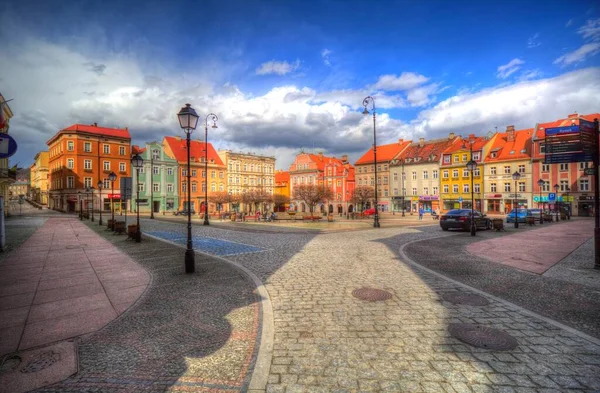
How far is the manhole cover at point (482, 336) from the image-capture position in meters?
4.19

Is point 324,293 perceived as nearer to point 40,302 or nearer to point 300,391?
point 300,391

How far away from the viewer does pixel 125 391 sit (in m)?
3.20

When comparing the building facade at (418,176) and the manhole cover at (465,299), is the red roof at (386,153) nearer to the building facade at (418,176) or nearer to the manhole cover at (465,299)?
the building facade at (418,176)

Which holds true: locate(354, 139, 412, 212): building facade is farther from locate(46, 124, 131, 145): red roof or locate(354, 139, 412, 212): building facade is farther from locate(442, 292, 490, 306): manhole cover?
locate(442, 292, 490, 306): manhole cover

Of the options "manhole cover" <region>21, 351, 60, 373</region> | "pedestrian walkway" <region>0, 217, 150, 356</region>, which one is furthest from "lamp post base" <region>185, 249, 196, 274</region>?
"manhole cover" <region>21, 351, 60, 373</region>

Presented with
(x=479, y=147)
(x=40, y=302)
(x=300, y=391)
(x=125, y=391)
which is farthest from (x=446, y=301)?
(x=479, y=147)

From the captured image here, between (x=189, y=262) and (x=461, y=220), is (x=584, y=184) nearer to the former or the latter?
(x=461, y=220)

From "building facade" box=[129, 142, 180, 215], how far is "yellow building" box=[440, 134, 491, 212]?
5448 cm

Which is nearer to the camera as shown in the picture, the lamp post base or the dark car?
the lamp post base

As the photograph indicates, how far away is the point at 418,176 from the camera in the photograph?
61.5 m

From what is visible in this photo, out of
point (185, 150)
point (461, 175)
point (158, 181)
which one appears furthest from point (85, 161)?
point (461, 175)

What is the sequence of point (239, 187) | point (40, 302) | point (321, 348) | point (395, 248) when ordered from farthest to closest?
point (239, 187) < point (395, 248) < point (40, 302) < point (321, 348)

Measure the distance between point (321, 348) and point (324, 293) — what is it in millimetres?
2478

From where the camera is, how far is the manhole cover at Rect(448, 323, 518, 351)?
419cm
